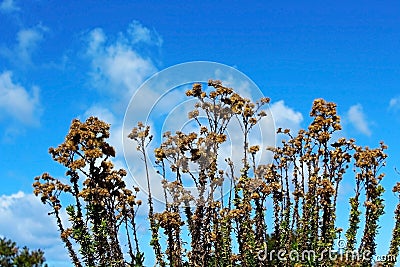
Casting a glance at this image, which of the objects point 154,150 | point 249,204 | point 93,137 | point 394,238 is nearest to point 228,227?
point 249,204

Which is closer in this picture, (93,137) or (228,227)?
(93,137)

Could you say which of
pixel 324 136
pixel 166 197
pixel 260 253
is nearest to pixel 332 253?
pixel 260 253

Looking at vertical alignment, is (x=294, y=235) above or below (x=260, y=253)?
above

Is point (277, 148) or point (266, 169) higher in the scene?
point (277, 148)

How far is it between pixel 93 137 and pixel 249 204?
12.6 ft

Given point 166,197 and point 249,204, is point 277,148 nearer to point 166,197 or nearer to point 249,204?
point 249,204

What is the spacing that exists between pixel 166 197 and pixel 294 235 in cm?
407

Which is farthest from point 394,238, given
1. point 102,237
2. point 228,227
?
point 102,237

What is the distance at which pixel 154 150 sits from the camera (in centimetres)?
1346

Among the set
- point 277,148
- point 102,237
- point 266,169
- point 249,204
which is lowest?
point 102,237

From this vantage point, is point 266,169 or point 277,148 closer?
point 266,169

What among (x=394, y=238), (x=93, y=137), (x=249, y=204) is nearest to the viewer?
(x=93, y=137)

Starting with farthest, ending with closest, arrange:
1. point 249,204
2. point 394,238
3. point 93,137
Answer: point 394,238
point 249,204
point 93,137

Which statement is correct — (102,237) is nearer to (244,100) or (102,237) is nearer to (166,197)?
(166,197)
